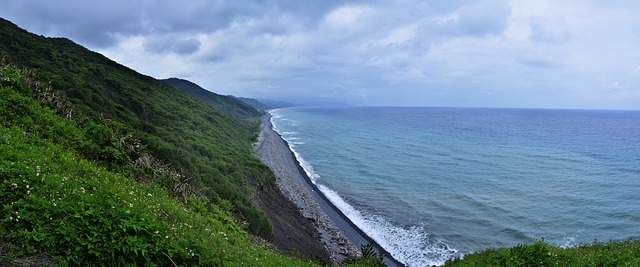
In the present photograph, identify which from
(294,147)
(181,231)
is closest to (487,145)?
(294,147)

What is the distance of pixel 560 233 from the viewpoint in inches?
1205

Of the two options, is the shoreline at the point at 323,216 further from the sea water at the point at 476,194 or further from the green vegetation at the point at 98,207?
the green vegetation at the point at 98,207

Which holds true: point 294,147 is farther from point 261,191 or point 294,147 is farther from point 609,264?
point 609,264

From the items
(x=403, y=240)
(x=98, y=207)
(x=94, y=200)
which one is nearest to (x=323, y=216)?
(x=403, y=240)

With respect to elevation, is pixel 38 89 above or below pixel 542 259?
above

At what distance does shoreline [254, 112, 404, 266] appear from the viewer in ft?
89.7

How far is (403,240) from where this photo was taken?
96.5ft

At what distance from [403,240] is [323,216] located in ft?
28.0

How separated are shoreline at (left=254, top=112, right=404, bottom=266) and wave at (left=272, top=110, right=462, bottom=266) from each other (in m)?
0.68

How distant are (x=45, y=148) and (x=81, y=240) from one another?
18.8ft

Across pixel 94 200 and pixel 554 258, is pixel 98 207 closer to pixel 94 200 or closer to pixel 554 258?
pixel 94 200

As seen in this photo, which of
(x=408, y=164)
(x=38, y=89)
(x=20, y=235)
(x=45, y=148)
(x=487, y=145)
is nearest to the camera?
(x=20, y=235)

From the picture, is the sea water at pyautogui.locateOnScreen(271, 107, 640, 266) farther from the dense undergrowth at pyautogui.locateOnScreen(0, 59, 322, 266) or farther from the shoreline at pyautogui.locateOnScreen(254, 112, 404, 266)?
the dense undergrowth at pyautogui.locateOnScreen(0, 59, 322, 266)

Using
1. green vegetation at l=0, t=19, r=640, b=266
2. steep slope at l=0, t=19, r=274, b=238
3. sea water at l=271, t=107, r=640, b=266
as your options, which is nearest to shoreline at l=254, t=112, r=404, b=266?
sea water at l=271, t=107, r=640, b=266
